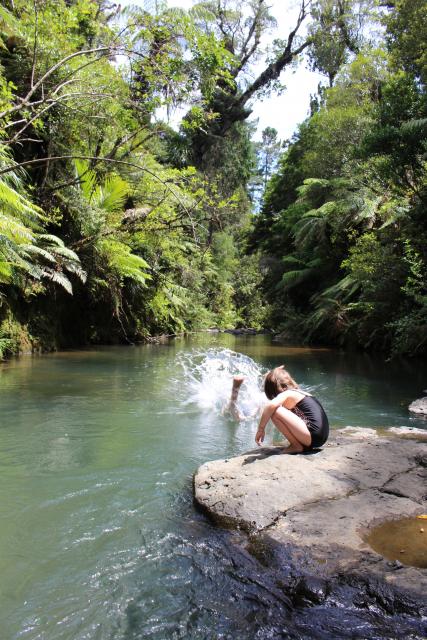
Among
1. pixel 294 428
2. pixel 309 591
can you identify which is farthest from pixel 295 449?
pixel 309 591

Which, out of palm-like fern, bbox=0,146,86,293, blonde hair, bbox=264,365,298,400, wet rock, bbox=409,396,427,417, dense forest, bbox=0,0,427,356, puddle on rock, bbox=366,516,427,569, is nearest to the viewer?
puddle on rock, bbox=366,516,427,569

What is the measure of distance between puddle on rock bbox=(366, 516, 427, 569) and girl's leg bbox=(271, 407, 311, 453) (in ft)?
3.62

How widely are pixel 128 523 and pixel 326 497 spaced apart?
1.25 m

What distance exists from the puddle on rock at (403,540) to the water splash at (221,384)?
126 inches

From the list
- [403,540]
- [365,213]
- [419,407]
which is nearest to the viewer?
[403,540]

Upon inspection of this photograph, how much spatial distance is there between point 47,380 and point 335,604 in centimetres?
636

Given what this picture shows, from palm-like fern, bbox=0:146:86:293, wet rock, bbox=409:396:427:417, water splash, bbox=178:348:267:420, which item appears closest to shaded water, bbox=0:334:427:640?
water splash, bbox=178:348:267:420

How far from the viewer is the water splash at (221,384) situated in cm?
612

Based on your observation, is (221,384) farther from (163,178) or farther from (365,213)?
(365,213)

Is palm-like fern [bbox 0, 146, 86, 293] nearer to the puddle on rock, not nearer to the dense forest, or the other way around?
the dense forest

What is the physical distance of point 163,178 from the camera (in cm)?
1141

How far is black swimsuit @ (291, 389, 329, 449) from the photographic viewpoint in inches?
143

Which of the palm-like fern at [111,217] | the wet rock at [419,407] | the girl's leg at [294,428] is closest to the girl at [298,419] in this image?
the girl's leg at [294,428]

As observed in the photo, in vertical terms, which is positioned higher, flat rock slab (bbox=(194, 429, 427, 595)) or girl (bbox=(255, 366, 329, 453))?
girl (bbox=(255, 366, 329, 453))
